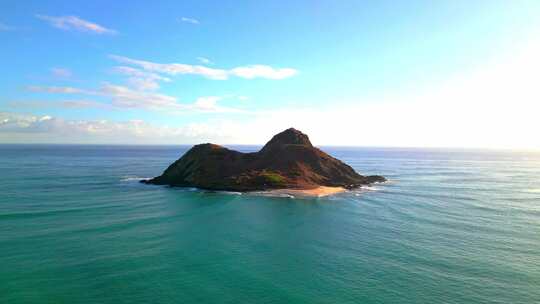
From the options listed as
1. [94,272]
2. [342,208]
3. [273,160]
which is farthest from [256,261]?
[273,160]

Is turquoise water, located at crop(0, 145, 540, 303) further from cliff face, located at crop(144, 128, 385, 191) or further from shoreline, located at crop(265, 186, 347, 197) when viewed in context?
cliff face, located at crop(144, 128, 385, 191)

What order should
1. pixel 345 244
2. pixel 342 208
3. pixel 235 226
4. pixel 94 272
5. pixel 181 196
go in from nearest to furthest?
pixel 94 272, pixel 345 244, pixel 235 226, pixel 342 208, pixel 181 196

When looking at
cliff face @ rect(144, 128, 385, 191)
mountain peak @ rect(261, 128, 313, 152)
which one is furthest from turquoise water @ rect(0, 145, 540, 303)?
mountain peak @ rect(261, 128, 313, 152)

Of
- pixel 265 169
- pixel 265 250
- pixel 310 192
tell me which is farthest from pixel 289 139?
pixel 265 250

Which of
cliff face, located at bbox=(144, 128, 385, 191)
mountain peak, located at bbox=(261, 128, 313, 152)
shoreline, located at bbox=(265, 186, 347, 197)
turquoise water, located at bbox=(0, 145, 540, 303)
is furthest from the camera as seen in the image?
mountain peak, located at bbox=(261, 128, 313, 152)

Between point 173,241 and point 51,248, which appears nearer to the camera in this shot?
point 51,248

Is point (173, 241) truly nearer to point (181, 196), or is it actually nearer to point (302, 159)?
point (181, 196)

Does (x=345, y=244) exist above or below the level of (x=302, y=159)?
below
